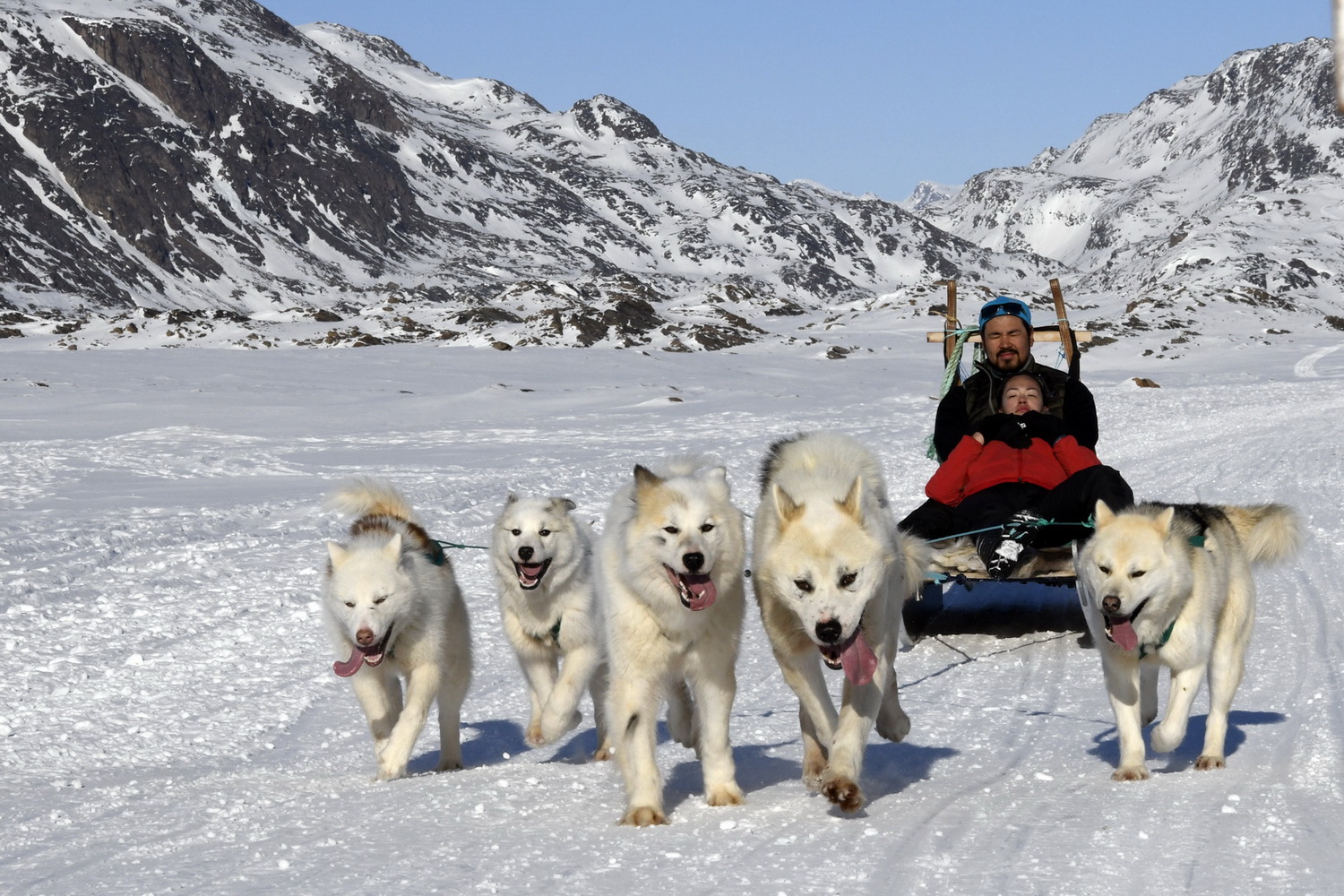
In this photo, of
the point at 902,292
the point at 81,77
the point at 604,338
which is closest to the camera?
the point at 604,338

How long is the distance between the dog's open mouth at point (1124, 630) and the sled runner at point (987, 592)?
151cm

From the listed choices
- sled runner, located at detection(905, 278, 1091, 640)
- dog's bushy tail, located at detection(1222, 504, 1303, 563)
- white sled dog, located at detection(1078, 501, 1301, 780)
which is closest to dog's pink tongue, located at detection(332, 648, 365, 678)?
sled runner, located at detection(905, 278, 1091, 640)

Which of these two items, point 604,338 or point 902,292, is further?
point 902,292

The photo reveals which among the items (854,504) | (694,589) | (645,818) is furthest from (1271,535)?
(645,818)

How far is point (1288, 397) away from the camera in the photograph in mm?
23969

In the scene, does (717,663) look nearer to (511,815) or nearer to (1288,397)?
(511,815)

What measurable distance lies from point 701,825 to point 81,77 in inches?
7021

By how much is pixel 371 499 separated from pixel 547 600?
1192 millimetres

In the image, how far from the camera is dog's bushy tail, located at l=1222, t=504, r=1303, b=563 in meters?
5.56

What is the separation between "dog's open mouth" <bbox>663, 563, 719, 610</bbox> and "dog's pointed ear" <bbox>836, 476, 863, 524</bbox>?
508 millimetres

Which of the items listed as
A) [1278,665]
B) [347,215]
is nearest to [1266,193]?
[347,215]

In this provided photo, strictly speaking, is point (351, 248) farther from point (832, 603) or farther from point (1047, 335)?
point (832, 603)

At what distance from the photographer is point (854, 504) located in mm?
4488

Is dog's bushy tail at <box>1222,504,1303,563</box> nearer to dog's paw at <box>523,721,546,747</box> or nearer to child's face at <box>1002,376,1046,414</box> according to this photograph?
child's face at <box>1002,376,1046,414</box>
